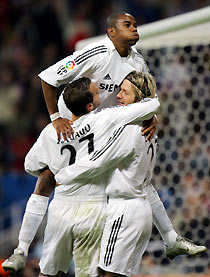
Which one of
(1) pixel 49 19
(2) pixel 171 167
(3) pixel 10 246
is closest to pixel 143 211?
(2) pixel 171 167

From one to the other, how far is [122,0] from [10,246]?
3.94 m

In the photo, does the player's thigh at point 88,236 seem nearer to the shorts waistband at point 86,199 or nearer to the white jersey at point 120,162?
the shorts waistband at point 86,199

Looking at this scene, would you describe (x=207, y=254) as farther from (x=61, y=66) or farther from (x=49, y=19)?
(x=49, y=19)

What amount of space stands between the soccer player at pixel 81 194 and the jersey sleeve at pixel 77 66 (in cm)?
21

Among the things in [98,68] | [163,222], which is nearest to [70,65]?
[98,68]

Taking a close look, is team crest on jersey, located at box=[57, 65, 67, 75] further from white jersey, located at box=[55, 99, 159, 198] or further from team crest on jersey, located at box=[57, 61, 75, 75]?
white jersey, located at box=[55, 99, 159, 198]

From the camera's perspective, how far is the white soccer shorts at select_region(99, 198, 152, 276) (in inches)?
159

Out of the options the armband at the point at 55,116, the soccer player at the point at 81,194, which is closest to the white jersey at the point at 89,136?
the soccer player at the point at 81,194

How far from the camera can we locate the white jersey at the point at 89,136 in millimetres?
4047

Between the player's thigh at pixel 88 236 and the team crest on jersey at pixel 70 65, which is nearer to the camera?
the player's thigh at pixel 88 236

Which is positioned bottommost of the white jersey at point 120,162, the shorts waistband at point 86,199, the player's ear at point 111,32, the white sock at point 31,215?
the white sock at point 31,215

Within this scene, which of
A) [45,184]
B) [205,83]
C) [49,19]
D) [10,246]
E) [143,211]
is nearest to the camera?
[143,211]

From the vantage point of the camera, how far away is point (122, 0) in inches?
400

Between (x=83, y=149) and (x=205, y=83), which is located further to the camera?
(x=205, y=83)
